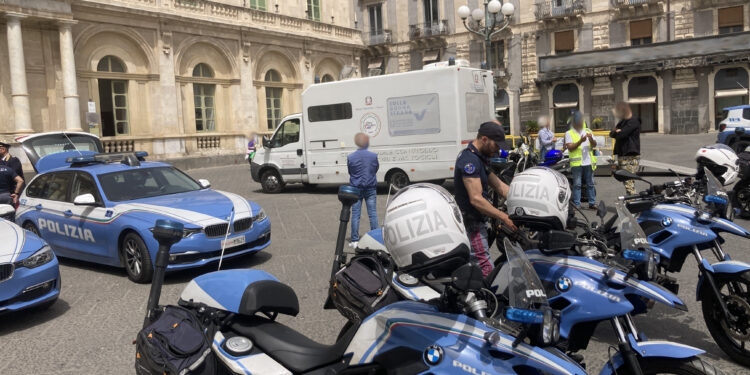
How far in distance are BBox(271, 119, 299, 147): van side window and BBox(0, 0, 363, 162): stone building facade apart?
7348 millimetres

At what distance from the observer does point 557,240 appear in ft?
11.1

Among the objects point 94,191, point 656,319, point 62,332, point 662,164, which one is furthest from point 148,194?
point 662,164

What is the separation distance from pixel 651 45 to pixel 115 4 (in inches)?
1065

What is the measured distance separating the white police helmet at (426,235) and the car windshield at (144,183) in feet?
19.0

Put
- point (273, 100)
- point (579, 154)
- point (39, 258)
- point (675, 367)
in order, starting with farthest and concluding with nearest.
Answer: point (273, 100), point (579, 154), point (39, 258), point (675, 367)

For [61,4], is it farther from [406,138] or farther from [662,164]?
[662,164]

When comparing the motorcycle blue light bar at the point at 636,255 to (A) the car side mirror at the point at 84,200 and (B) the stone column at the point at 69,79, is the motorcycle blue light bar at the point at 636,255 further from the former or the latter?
(B) the stone column at the point at 69,79

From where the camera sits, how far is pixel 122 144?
24062mm

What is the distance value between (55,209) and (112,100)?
18253 mm

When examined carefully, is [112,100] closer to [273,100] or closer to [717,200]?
[273,100]

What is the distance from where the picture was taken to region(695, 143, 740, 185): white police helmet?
530 cm

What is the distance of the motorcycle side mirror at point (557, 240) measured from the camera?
337cm

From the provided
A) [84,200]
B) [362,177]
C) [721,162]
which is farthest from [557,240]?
[84,200]

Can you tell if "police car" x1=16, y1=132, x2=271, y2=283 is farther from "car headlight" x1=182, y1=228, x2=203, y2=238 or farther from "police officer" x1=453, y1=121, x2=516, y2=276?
"police officer" x1=453, y1=121, x2=516, y2=276
